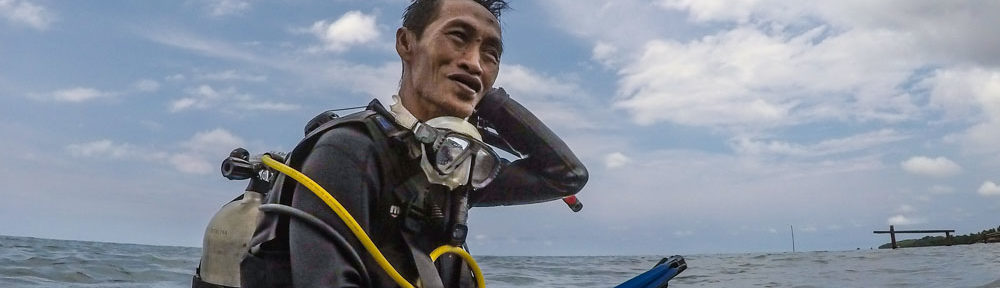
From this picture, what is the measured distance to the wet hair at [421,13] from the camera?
2.34 metres

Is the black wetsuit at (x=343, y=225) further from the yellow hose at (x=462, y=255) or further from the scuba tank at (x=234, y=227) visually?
the scuba tank at (x=234, y=227)

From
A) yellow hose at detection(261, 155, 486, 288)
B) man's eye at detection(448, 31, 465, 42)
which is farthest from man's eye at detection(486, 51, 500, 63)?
yellow hose at detection(261, 155, 486, 288)

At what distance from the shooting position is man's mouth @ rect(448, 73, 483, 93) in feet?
7.36

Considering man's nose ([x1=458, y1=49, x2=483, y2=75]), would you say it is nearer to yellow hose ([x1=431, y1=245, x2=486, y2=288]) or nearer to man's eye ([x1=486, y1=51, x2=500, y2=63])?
man's eye ([x1=486, y1=51, x2=500, y2=63])

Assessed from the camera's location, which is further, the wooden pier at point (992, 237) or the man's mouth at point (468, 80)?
the wooden pier at point (992, 237)

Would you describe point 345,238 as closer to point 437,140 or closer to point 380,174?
point 380,174

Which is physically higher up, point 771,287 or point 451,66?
point 451,66

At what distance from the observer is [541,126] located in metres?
2.76

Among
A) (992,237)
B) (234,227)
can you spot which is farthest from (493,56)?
(992,237)

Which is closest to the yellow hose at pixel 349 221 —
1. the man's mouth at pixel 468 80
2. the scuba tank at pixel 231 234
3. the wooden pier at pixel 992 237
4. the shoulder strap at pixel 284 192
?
the shoulder strap at pixel 284 192

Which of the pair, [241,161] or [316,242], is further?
[241,161]

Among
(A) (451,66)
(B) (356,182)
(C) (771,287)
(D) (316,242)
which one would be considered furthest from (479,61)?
(C) (771,287)

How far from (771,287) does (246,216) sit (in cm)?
1293

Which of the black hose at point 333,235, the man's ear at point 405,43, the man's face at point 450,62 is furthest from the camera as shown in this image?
the man's ear at point 405,43
